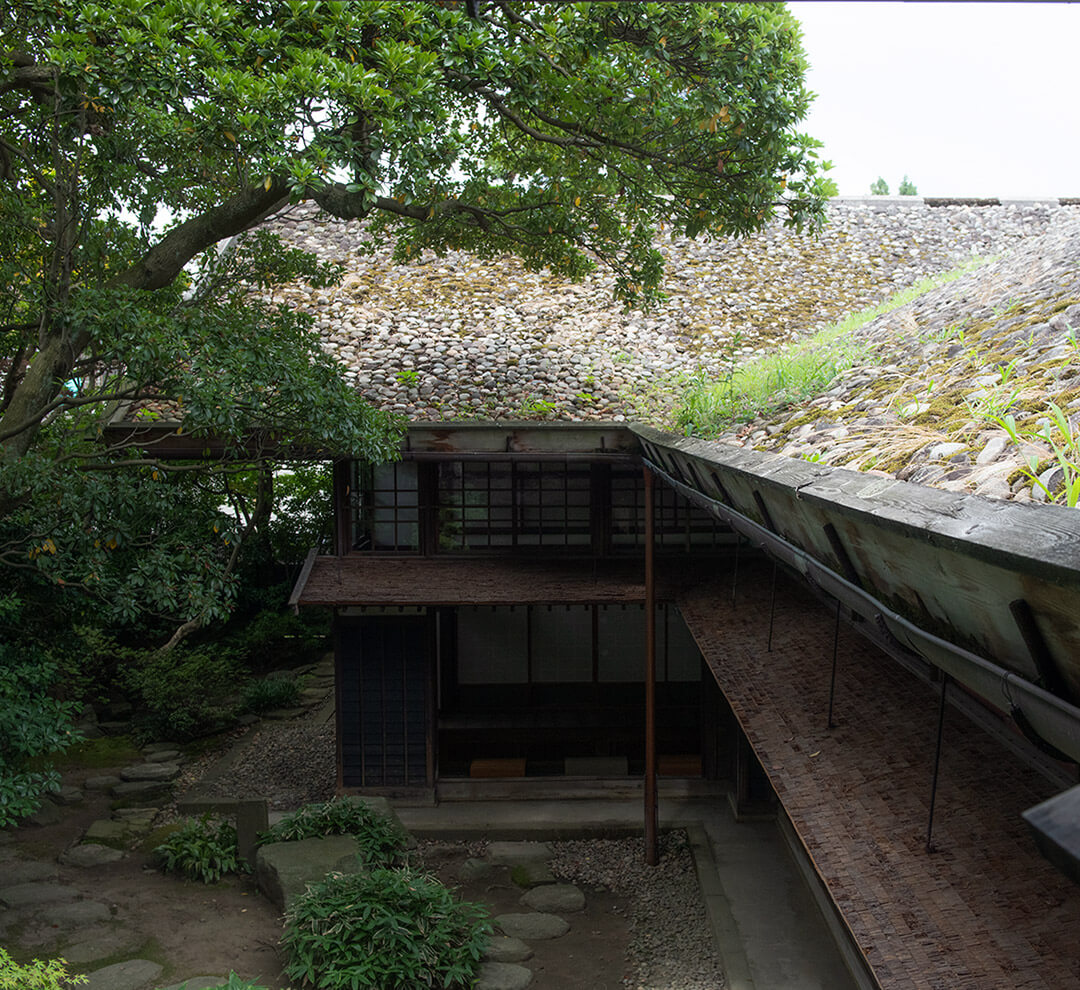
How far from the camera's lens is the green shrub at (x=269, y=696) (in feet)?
45.1

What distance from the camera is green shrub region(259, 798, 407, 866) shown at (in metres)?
8.31

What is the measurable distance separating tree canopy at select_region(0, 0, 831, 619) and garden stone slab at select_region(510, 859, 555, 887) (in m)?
4.11

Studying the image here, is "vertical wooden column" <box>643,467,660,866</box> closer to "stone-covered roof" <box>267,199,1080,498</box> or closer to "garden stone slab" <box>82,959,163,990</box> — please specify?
"stone-covered roof" <box>267,199,1080,498</box>

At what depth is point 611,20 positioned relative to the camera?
7184mm

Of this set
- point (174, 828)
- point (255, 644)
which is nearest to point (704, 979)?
point (174, 828)

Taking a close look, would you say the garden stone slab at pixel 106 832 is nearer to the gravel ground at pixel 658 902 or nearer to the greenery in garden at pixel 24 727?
the greenery in garden at pixel 24 727

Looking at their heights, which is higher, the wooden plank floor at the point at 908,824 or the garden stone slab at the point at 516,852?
the wooden plank floor at the point at 908,824

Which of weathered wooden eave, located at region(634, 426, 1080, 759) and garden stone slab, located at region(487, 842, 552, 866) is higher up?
weathered wooden eave, located at region(634, 426, 1080, 759)

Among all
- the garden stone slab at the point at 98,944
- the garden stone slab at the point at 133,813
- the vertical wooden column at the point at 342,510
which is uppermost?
the vertical wooden column at the point at 342,510

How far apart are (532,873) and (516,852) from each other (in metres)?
0.51

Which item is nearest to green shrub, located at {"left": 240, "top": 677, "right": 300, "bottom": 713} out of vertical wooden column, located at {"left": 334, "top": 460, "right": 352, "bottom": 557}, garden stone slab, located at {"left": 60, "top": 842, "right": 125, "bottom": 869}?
garden stone slab, located at {"left": 60, "top": 842, "right": 125, "bottom": 869}

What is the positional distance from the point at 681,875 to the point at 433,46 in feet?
25.3

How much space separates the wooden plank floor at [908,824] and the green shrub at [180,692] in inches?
388

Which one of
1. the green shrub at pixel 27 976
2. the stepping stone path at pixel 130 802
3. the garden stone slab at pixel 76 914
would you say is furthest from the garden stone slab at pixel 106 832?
the green shrub at pixel 27 976
